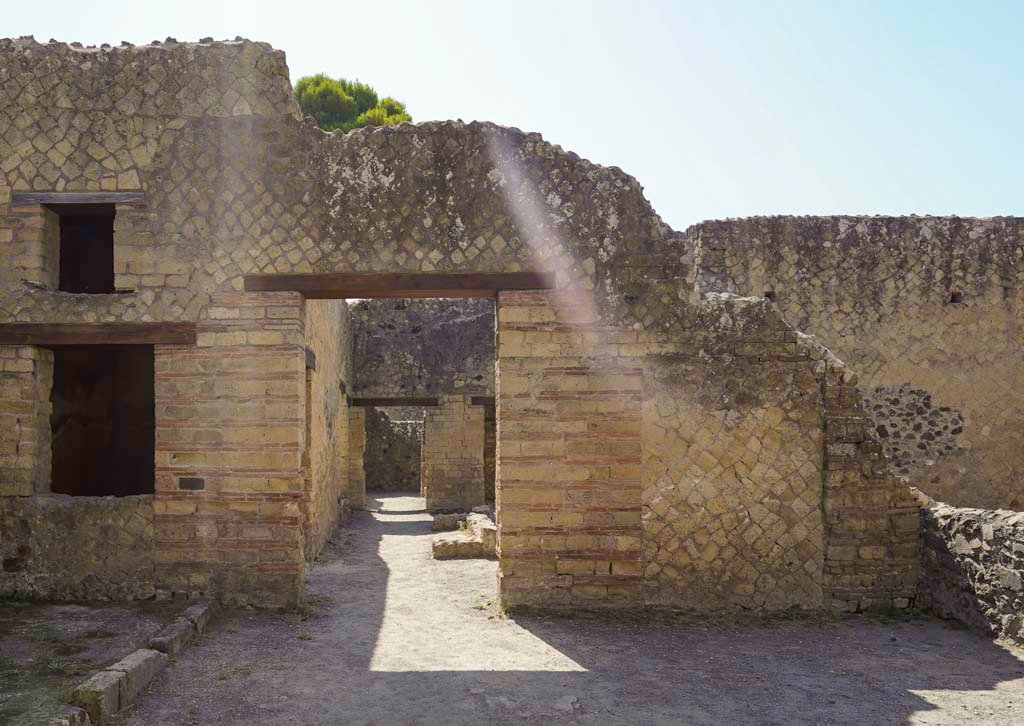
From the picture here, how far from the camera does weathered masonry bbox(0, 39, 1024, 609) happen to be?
20.5 feet

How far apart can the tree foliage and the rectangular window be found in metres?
16.7

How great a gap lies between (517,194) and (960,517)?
423cm

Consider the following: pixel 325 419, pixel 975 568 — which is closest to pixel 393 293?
pixel 325 419

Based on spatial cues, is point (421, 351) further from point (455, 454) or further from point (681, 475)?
point (681, 475)

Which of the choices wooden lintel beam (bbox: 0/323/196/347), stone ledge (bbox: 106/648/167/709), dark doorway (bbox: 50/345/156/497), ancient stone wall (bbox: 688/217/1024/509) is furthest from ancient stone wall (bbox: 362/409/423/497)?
stone ledge (bbox: 106/648/167/709)

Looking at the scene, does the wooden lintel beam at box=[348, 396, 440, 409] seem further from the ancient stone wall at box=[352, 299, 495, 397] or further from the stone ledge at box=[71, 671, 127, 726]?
the stone ledge at box=[71, 671, 127, 726]

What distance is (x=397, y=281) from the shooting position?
6.39 meters

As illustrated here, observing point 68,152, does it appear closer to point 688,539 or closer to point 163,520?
point 163,520

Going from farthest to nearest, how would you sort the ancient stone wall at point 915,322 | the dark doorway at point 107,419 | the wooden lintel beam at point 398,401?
the wooden lintel beam at point 398,401
the ancient stone wall at point 915,322
the dark doorway at point 107,419

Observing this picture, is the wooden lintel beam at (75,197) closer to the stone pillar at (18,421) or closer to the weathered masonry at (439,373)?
the stone pillar at (18,421)

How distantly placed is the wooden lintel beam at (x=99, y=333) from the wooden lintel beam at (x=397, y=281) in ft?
2.17

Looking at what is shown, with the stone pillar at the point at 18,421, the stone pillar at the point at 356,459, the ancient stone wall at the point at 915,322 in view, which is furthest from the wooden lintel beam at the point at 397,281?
the stone pillar at the point at 356,459

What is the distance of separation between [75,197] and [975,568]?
755 centimetres

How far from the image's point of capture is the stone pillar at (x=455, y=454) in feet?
45.8
